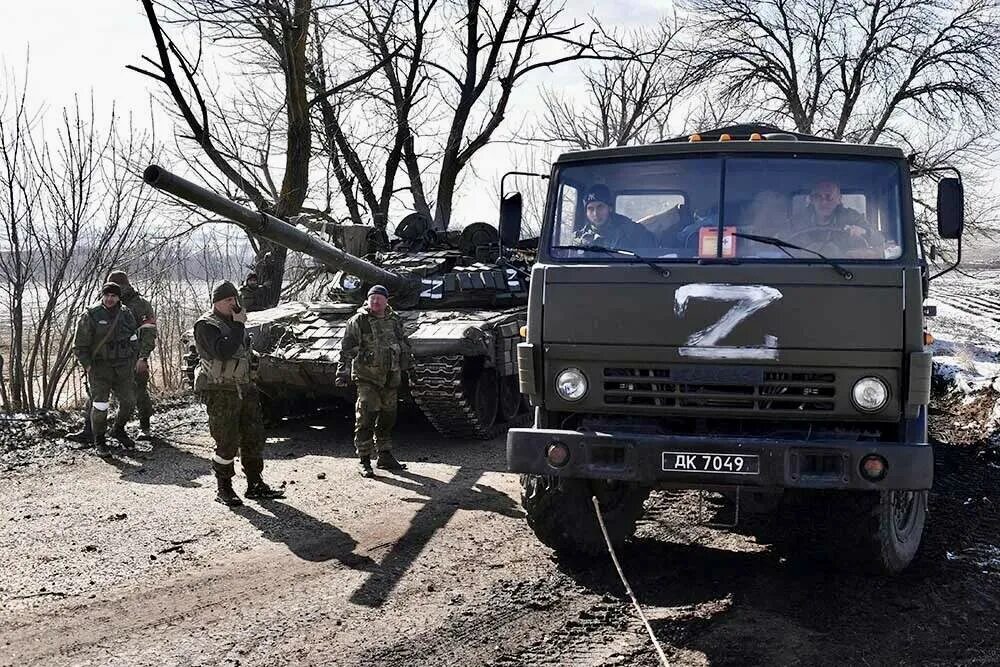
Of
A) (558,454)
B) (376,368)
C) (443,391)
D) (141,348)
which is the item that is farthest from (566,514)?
(141,348)

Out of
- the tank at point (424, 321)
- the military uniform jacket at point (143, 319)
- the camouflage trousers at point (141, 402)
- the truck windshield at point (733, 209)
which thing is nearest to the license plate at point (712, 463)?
the truck windshield at point (733, 209)

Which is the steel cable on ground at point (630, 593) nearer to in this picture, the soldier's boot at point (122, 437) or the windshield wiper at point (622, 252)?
the windshield wiper at point (622, 252)

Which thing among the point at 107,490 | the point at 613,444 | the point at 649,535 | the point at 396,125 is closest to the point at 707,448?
the point at 613,444

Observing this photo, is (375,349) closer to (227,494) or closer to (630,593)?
(227,494)

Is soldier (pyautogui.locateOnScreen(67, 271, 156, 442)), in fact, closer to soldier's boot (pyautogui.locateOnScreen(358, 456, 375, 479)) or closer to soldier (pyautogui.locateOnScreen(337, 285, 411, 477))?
soldier (pyautogui.locateOnScreen(337, 285, 411, 477))

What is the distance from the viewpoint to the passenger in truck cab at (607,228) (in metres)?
5.47

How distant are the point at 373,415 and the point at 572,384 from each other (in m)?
3.93

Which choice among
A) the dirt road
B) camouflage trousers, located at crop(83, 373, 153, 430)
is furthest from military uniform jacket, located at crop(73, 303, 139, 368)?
the dirt road

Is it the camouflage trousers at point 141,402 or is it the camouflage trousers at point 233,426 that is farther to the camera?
the camouflage trousers at point 141,402

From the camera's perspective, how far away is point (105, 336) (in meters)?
9.76

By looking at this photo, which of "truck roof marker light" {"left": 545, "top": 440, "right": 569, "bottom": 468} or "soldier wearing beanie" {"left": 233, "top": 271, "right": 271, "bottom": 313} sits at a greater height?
"soldier wearing beanie" {"left": 233, "top": 271, "right": 271, "bottom": 313}

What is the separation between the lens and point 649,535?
A: 21.4 feet

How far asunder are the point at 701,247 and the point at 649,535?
6.88 feet

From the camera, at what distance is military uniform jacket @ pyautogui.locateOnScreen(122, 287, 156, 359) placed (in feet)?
33.8
